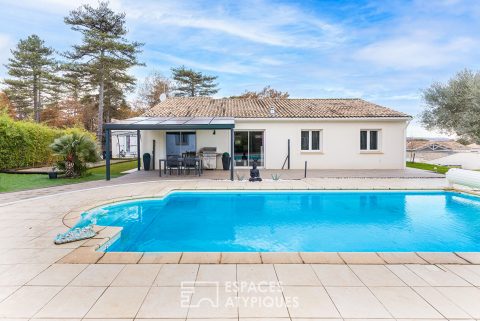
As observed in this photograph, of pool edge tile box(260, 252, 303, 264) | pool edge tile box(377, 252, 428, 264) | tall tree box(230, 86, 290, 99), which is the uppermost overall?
tall tree box(230, 86, 290, 99)

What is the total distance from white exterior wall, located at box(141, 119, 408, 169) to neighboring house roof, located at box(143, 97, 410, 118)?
0.47 metres

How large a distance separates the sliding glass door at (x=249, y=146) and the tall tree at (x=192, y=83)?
2348cm

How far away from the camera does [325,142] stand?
17.5 m

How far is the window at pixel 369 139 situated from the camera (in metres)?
17.8

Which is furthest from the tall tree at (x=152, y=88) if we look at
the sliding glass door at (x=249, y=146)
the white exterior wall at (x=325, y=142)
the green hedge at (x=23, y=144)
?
the sliding glass door at (x=249, y=146)

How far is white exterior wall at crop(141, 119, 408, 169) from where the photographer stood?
685 inches

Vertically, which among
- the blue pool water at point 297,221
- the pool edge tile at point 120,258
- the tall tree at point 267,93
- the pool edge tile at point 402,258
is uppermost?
the tall tree at point 267,93

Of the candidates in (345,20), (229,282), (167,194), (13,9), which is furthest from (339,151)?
(13,9)

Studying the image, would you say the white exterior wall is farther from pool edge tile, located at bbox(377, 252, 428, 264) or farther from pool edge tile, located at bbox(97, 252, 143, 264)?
pool edge tile, located at bbox(97, 252, 143, 264)

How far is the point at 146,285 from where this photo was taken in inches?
141

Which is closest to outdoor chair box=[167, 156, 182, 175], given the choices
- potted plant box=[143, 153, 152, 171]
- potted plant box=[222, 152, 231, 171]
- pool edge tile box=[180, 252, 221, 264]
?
potted plant box=[143, 153, 152, 171]

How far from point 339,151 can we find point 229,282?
50.4ft

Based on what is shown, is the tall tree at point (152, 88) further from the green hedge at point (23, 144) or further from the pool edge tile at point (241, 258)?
the pool edge tile at point (241, 258)

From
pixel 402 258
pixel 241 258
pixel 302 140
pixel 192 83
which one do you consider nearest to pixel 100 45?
pixel 192 83
